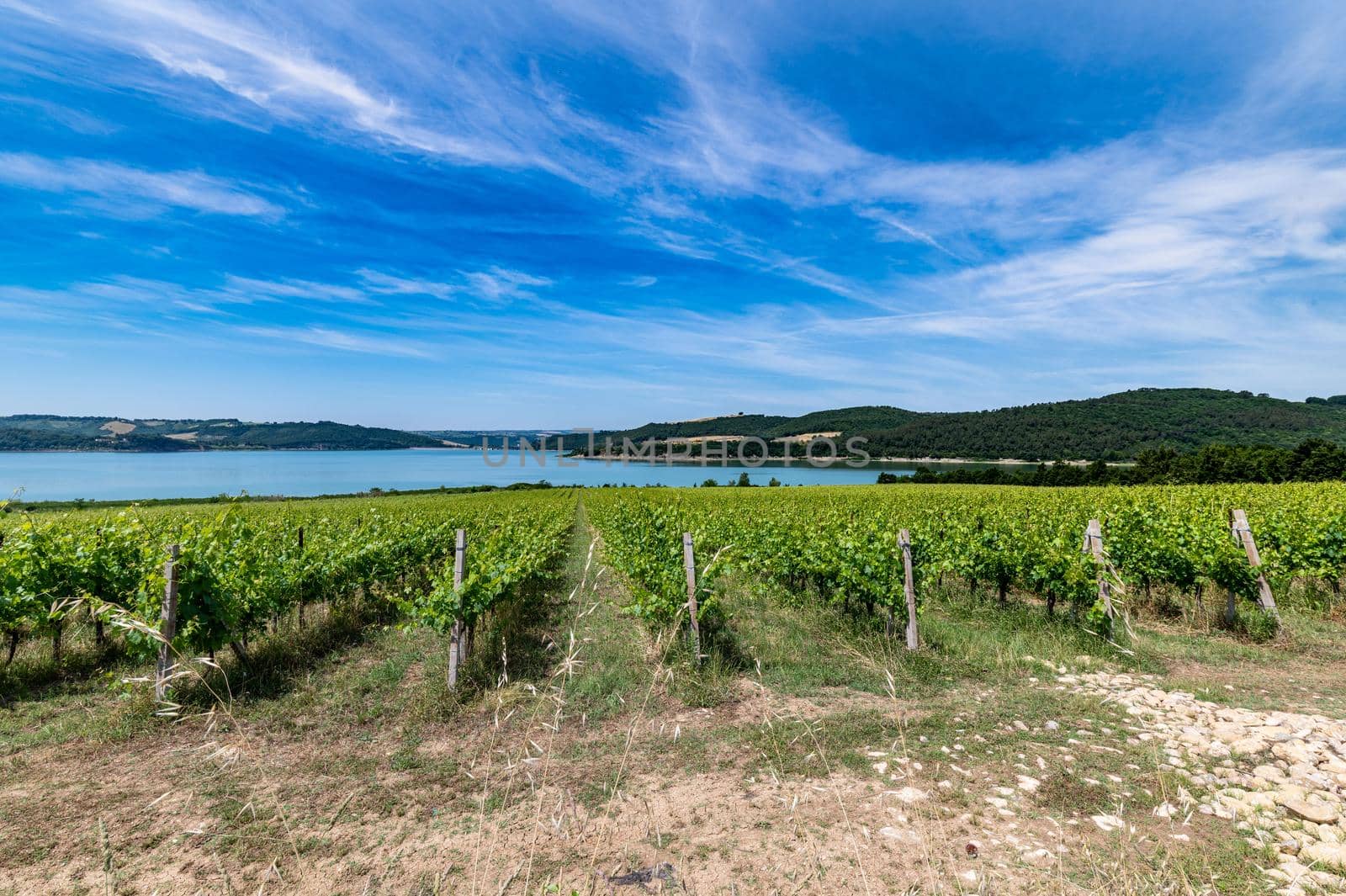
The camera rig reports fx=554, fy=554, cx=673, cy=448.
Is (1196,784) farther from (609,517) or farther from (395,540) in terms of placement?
(609,517)

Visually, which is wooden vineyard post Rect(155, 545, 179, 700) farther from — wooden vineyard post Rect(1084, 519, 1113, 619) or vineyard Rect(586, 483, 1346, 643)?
wooden vineyard post Rect(1084, 519, 1113, 619)

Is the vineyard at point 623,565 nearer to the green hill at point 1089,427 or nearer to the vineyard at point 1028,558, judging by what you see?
the vineyard at point 1028,558

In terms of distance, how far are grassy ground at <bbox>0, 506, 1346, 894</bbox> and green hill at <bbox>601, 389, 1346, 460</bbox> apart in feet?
340

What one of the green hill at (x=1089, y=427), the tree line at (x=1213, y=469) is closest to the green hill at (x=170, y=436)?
the green hill at (x=1089, y=427)

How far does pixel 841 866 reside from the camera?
375cm

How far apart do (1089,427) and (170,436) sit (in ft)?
832

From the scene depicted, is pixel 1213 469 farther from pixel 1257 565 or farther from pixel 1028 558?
pixel 1028 558

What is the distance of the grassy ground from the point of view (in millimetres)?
3699

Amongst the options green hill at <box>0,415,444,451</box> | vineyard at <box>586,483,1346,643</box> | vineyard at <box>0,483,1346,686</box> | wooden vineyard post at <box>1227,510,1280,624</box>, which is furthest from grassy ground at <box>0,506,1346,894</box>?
green hill at <box>0,415,444,451</box>

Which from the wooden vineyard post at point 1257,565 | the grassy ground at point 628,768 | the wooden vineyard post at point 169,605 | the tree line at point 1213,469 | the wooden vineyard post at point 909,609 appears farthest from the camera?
the tree line at point 1213,469

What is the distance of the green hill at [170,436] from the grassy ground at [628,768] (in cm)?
17708

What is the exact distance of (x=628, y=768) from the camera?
5207 mm

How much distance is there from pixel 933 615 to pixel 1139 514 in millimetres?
6387

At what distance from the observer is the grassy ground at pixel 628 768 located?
146 inches
